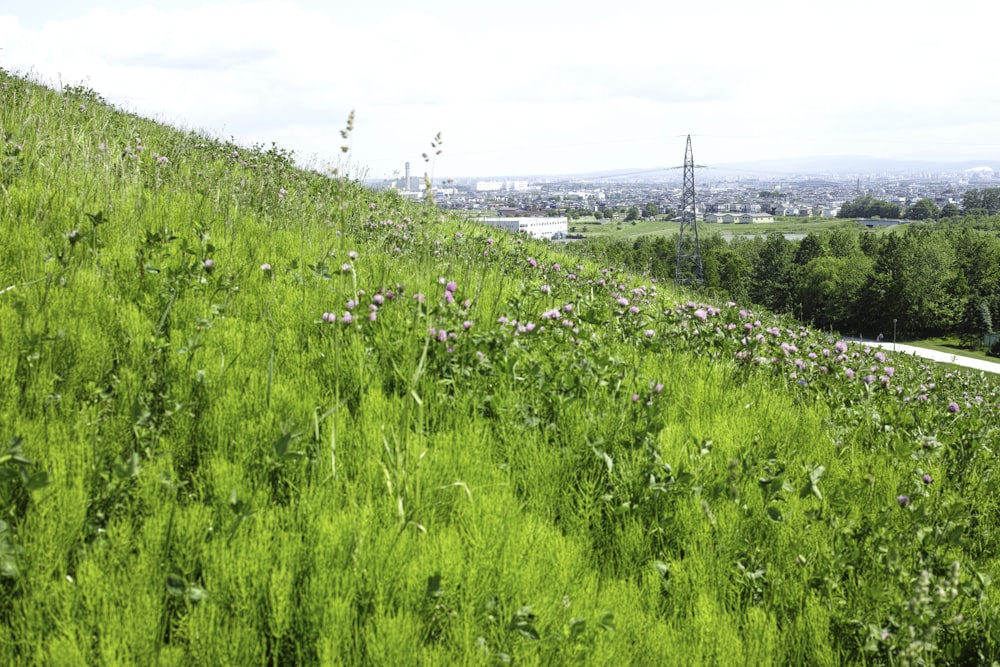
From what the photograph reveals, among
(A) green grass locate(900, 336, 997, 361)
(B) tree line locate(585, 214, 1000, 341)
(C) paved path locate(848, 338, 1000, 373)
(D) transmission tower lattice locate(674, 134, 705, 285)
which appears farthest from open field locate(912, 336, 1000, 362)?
(D) transmission tower lattice locate(674, 134, 705, 285)

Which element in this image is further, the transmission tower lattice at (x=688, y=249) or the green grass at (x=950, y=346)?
the green grass at (x=950, y=346)

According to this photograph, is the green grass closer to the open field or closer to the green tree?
the open field

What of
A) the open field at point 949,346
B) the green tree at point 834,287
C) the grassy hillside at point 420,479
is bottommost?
the open field at point 949,346

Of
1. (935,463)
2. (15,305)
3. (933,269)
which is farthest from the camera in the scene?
(933,269)

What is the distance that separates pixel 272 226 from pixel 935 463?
5.14 m

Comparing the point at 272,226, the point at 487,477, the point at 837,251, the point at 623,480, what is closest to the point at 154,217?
the point at 272,226

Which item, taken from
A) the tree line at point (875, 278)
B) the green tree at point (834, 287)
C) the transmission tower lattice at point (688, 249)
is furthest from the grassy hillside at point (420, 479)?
the green tree at point (834, 287)

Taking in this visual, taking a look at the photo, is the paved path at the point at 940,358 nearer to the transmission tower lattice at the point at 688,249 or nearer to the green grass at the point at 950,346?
the transmission tower lattice at the point at 688,249

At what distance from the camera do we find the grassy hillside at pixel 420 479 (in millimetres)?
2031

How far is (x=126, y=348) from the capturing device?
10.4 feet

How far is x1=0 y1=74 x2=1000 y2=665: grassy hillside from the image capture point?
2.03 m

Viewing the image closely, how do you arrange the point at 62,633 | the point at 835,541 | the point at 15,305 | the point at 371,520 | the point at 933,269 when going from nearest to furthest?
the point at 62,633 → the point at 371,520 → the point at 835,541 → the point at 15,305 → the point at 933,269

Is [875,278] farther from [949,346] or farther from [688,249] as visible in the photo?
[688,249]

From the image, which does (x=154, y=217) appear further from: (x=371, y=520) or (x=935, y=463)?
(x=935, y=463)
